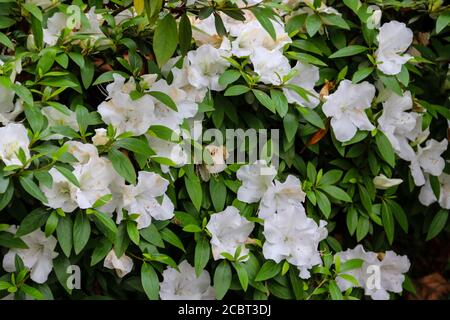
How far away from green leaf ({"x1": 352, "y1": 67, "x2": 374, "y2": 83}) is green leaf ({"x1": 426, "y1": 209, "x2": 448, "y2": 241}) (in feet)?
2.01

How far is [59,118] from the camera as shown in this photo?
1.93 m

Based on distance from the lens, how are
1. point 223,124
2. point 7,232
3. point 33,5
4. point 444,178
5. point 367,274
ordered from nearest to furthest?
point 7,232 → point 33,5 → point 223,124 → point 367,274 → point 444,178

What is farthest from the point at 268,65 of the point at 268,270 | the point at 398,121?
the point at 268,270

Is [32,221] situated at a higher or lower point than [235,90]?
lower

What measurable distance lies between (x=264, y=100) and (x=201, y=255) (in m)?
0.48

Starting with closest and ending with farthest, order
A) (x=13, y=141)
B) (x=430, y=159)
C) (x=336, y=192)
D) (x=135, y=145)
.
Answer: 1. (x=13, y=141)
2. (x=135, y=145)
3. (x=336, y=192)
4. (x=430, y=159)

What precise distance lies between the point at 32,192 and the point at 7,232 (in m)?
0.21

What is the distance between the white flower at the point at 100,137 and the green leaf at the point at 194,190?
284mm

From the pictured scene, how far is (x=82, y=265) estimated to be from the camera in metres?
2.01

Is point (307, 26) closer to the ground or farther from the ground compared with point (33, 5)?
closer to the ground

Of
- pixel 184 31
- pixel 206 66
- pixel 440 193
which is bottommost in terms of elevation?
pixel 440 193

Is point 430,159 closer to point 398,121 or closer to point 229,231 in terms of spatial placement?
point 398,121

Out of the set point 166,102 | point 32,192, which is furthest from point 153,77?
point 32,192
